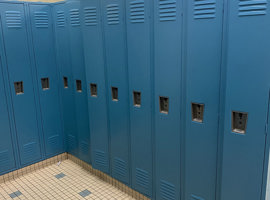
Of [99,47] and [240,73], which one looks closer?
[240,73]

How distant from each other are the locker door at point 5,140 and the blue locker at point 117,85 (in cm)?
169

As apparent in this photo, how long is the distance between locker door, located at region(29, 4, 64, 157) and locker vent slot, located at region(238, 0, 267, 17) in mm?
3248

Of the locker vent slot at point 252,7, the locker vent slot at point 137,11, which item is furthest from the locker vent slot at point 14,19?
the locker vent slot at point 252,7

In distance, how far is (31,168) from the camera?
4285 millimetres

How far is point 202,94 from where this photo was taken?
95.6 inches

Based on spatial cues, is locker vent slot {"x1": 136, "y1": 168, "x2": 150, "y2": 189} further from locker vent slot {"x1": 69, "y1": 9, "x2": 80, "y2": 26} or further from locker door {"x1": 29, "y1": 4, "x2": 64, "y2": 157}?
locker vent slot {"x1": 69, "y1": 9, "x2": 80, "y2": 26}

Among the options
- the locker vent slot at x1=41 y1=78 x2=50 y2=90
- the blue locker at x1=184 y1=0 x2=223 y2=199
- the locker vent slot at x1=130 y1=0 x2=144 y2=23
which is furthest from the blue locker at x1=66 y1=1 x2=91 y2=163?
the blue locker at x1=184 y1=0 x2=223 y2=199

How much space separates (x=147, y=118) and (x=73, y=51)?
5.86 feet

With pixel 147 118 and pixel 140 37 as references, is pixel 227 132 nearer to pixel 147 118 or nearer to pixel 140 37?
pixel 147 118

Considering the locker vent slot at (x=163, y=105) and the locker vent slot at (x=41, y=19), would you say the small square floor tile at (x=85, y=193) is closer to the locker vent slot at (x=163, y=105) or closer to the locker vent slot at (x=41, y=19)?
the locker vent slot at (x=163, y=105)

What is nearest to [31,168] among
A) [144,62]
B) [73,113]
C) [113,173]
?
[73,113]

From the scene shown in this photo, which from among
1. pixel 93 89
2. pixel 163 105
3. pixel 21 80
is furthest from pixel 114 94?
pixel 21 80

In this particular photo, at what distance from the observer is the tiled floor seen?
3.60 m

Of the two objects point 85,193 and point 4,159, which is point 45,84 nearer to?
point 4,159
